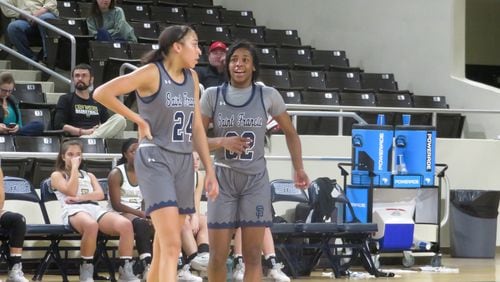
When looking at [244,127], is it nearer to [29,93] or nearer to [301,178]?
[301,178]

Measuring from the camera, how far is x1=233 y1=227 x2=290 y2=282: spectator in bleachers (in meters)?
8.84

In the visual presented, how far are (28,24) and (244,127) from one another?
6883 mm

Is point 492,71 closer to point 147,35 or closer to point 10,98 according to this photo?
point 147,35

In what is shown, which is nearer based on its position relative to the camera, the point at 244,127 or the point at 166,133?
the point at 166,133

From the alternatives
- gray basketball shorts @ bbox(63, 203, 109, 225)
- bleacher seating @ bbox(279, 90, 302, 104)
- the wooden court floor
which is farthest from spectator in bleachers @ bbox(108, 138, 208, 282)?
bleacher seating @ bbox(279, 90, 302, 104)

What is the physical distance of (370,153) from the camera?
33.7 ft

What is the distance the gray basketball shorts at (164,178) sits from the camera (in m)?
5.73

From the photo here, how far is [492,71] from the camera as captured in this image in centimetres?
1706

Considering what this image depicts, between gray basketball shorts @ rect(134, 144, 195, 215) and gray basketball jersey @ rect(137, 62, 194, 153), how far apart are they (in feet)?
0.16

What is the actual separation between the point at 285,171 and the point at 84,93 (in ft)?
7.14

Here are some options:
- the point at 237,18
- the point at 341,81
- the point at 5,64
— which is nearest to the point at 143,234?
the point at 5,64

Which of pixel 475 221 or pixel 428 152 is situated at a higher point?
pixel 428 152

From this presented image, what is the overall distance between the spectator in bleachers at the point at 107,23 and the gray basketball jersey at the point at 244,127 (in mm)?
6639

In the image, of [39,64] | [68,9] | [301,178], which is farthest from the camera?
[68,9]
